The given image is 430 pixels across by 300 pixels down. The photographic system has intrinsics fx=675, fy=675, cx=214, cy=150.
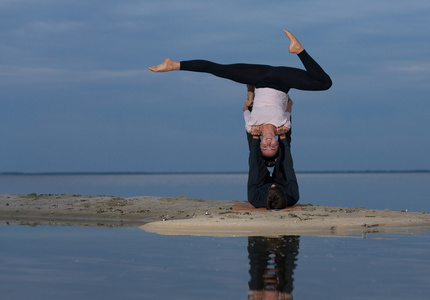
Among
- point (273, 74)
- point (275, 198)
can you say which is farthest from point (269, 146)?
point (273, 74)

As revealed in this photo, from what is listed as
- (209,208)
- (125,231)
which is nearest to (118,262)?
(125,231)

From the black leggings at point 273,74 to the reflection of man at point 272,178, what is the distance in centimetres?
85

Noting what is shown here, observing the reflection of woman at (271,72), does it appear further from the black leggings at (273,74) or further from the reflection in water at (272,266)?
the reflection in water at (272,266)

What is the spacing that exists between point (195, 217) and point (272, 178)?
2.54 meters

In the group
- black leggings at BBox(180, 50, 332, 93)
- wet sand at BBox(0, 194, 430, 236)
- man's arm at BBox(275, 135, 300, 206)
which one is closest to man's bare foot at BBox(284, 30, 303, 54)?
black leggings at BBox(180, 50, 332, 93)

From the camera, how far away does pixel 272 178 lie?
61.1ft

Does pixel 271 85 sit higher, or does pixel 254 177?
pixel 271 85

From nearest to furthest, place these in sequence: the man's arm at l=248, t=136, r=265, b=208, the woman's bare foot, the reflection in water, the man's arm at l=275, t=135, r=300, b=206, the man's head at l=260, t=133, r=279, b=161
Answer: the reflection in water → the man's head at l=260, t=133, r=279, b=161 → the man's arm at l=248, t=136, r=265, b=208 → the man's arm at l=275, t=135, r=300, b=206 → the woman's bare foot

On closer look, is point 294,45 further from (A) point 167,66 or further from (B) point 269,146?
(A) point 167,66

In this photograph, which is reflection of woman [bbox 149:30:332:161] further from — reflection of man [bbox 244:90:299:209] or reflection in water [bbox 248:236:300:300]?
reflection in water [bbox 248:236:300:300]

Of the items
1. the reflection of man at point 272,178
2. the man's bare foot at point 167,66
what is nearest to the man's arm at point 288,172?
the reflection of man at point 272,178

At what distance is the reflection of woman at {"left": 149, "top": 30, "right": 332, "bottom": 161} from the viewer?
16828 mm

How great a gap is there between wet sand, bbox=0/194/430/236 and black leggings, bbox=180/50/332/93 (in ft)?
10.8

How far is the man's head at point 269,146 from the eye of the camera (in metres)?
17.3
